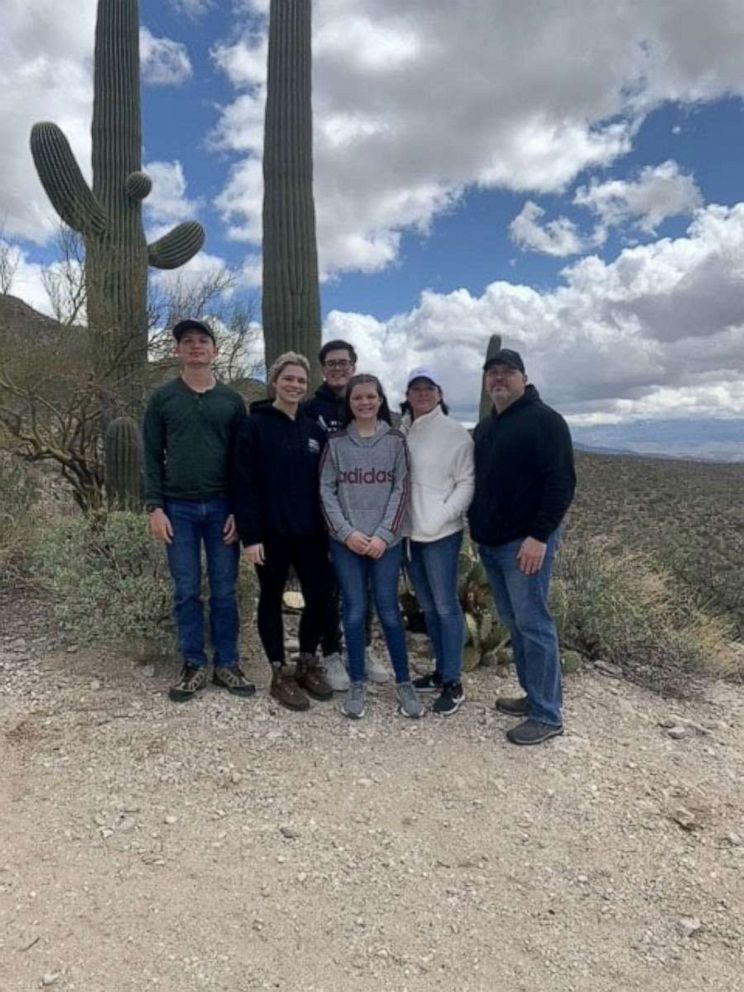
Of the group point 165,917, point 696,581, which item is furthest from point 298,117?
point 696,581

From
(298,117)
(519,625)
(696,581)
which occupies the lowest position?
(696,581)

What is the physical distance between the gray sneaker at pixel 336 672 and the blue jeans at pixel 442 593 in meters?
0.60

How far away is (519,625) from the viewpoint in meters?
3.85

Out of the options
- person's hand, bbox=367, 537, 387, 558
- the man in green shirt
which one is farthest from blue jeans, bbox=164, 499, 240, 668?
person's hand, bbox=367, 537, 387, 558

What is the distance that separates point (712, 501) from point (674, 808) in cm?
2108

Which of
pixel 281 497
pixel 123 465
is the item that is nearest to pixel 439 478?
pixel 281 497

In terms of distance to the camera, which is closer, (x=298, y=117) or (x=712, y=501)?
(x=298, y=117)

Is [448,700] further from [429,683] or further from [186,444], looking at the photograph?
[186,444]

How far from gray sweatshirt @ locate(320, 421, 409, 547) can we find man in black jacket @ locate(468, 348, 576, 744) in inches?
17.6

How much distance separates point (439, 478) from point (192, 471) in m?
1.36

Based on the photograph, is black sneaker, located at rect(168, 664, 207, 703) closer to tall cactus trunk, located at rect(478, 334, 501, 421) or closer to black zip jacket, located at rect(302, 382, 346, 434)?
black zip jacket, located at rect(302, 382, 346, 434)

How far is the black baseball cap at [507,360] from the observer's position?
371 cm

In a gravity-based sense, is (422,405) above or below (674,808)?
above

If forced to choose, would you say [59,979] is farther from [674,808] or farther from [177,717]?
[674,808]
